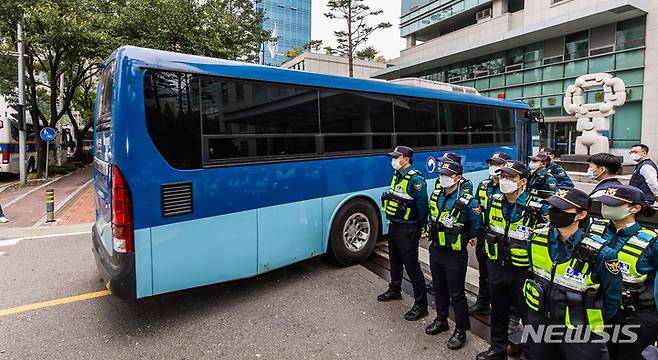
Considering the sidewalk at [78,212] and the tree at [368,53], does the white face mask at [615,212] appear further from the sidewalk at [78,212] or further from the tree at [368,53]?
the tree at [368,53]

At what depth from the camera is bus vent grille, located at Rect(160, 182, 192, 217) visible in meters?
3.77

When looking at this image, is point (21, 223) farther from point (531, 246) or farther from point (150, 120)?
point (531, 246)

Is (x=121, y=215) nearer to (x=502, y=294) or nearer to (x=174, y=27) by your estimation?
(x=502, y=294)

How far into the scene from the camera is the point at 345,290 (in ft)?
15.7

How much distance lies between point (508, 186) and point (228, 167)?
2.87m

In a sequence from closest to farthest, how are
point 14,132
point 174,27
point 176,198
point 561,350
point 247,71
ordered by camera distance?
point 561,350, point 176,198, point 247,71, point 174,27, point 14,132

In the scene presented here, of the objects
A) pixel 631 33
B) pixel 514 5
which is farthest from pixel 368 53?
pixel 631 33

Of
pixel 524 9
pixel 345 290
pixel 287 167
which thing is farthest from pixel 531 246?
pixel 524 9

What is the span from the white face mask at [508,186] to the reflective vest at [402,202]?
3.28 ft

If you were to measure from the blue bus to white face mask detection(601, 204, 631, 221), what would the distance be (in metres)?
3.30

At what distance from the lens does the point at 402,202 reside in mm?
4094

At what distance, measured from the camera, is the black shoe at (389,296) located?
4.46 metres

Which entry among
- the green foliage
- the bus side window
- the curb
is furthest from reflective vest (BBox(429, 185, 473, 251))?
the bus side window

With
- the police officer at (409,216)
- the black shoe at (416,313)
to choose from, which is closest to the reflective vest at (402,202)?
the police officer at (409,216)
